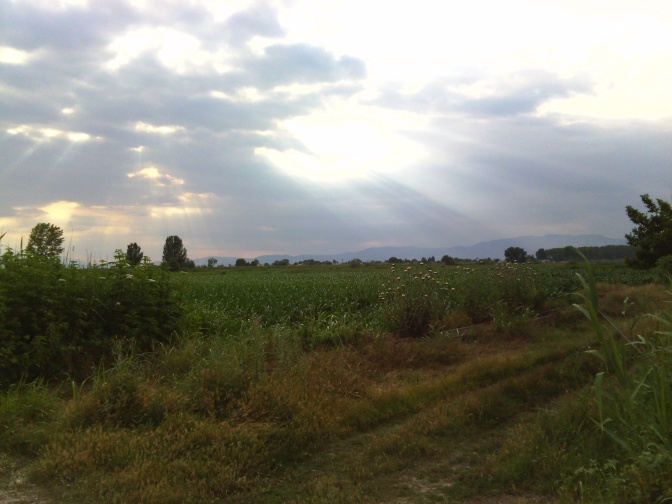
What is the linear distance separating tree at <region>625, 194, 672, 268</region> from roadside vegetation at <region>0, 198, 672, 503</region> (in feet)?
49.4

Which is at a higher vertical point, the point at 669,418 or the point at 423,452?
the point at 669,418

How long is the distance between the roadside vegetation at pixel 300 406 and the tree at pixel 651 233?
15.1 metres

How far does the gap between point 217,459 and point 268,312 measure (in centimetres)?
671

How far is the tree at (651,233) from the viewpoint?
22.3m

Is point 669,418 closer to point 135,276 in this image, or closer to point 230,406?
point 230,406

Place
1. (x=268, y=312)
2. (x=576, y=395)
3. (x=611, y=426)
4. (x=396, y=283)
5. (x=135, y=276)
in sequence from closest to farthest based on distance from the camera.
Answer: (x=611, y=426) → (x=576, y=395) → (x=135, y=276) → (x=268, y=312) → (x=396, y=283)

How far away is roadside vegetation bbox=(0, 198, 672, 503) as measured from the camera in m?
4.08

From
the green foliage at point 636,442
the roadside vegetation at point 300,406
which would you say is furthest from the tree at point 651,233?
the green foliage at point 636,442

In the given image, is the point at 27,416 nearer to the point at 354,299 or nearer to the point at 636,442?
the point at 636,442

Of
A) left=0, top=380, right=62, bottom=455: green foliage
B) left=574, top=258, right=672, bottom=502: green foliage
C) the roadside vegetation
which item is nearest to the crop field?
the roadside vegetation

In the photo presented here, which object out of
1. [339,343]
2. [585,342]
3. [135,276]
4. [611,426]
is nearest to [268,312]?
[339,343]

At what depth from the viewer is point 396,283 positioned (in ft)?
41.4

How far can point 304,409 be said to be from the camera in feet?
18.2

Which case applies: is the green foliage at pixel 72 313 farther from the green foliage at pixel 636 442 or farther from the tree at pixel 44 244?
the green foliage at pixel 636 442
